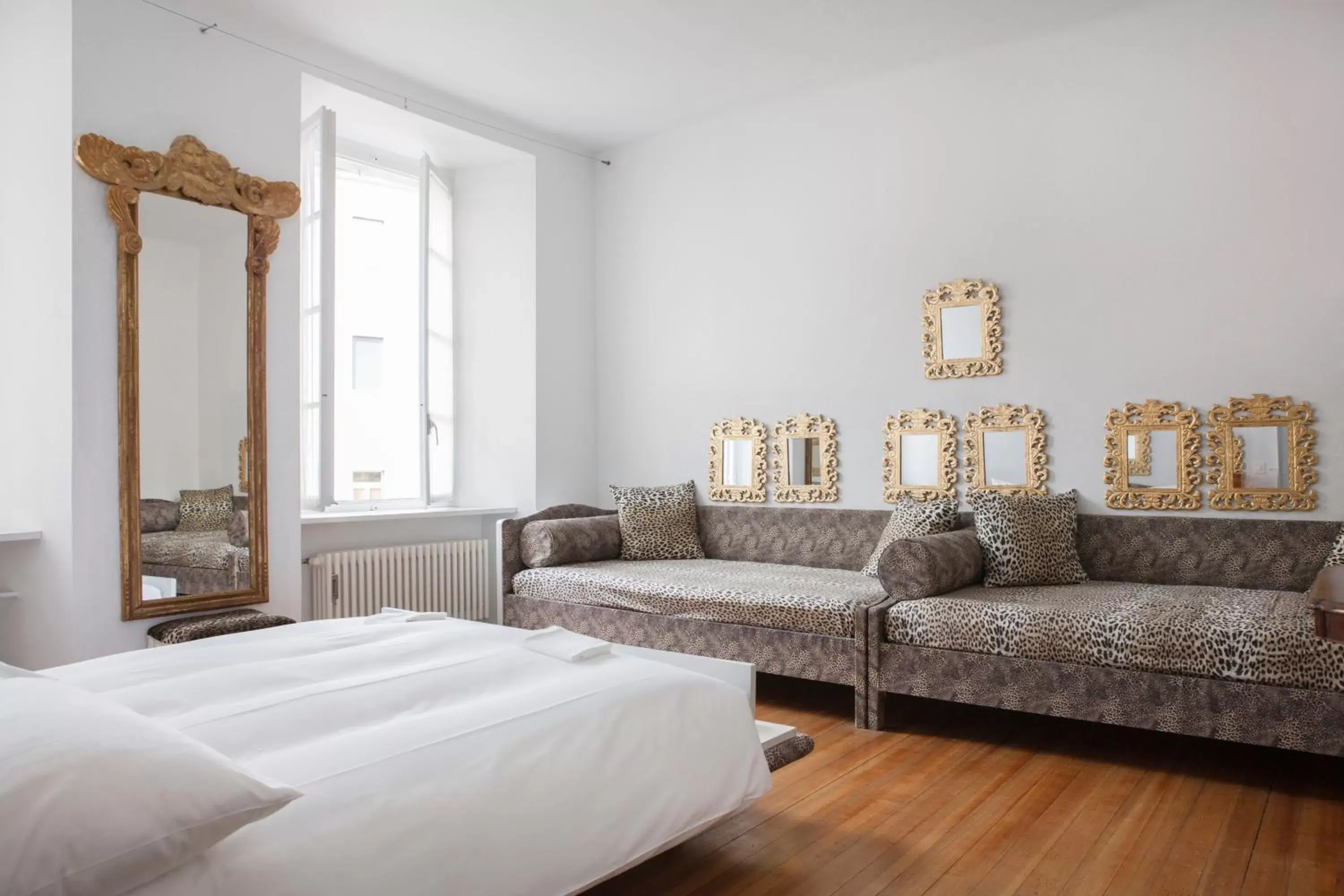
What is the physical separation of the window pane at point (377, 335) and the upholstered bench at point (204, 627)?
53.7 inches

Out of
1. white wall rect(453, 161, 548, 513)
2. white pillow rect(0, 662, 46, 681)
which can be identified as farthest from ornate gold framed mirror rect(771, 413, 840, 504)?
white pillow rect(0, 662, 46, 681)

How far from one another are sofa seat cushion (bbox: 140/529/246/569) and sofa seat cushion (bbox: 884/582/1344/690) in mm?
2618

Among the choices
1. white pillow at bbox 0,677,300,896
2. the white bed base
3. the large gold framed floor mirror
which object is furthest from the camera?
the large gold framed floor mirror

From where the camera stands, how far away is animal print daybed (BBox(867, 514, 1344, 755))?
2.78 metres

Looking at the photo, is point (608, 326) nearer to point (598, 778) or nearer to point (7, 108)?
point (7, 108)

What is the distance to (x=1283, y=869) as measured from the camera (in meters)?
2.23

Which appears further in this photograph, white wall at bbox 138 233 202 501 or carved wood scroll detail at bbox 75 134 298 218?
white wall at bbox 138 233 202 501

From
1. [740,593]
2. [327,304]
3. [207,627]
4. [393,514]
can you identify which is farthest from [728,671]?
[327,304]

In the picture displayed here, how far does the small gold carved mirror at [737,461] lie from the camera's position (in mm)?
4992

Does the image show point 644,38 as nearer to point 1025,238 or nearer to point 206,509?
point 1025,238

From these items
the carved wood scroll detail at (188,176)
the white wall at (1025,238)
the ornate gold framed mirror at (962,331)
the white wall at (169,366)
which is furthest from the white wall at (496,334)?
the ornate gold framed mirror at (962,331)

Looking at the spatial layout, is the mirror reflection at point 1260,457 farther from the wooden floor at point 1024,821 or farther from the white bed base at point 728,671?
the white bed base at point 728,671

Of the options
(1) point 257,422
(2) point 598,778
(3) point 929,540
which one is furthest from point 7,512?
(3) point 929,540

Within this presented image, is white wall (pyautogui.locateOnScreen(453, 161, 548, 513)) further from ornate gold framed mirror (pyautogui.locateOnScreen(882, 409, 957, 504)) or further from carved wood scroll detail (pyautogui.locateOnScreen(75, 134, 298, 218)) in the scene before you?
ornate gold framed mirror (pyautogui.locateOnScreen(882, 409, 957, 504))
